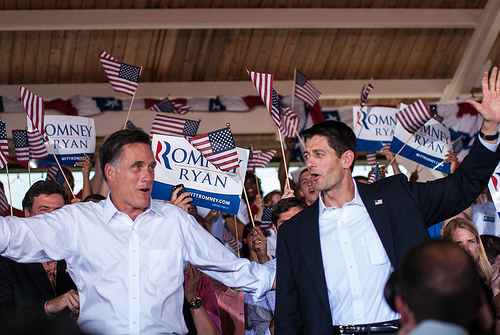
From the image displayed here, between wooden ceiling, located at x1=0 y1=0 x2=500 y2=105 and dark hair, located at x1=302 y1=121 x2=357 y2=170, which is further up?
wooden ceiling, located at x1=0 y1=0 x2=500 y2=105

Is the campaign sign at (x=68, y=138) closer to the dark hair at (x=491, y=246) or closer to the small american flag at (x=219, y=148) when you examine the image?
the small american flag at (x=219, y=148)

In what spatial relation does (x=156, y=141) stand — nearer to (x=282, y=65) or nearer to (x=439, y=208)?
(x=439, y=208)

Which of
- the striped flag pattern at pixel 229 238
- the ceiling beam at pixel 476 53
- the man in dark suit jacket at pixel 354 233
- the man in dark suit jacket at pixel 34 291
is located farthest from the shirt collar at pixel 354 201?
the ceiling beam at pixel 476 53

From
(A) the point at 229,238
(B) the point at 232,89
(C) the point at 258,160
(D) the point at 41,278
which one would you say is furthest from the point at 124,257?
(B) the point at 232,89

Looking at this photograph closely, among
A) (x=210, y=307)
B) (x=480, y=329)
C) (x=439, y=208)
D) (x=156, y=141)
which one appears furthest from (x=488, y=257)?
(x=480, y=329)

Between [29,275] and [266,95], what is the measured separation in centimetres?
261

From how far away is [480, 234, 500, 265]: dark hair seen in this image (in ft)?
15.4

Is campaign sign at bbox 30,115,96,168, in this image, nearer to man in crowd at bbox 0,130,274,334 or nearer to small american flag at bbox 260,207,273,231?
small american flag at bbox 260,207,273,231

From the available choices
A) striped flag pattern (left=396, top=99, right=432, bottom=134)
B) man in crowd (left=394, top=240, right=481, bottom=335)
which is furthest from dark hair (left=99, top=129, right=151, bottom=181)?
striped flag pattern (left=396, top=99, right=432, bottom=134)

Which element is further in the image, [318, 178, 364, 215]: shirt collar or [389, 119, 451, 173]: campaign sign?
[389, 119, 451, 173]: campaign sign

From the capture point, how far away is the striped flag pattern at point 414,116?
6.06 metres

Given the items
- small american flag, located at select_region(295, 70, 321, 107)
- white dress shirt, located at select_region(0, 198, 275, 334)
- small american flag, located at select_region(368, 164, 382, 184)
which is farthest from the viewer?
small american flag, located at select_region(295, 70, 321, 107)

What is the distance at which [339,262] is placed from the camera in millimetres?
3191

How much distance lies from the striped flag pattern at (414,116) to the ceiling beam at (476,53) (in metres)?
4.70
